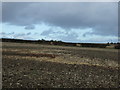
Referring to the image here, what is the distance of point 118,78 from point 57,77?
221 inches

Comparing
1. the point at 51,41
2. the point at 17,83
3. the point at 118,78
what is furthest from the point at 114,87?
the point at 51,41

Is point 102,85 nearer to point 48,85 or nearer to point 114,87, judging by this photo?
point 114,87

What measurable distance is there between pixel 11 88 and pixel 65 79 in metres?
4.76

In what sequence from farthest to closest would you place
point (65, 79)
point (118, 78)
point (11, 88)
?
point (118, 78)
point (65, 79)
point (11, 88)

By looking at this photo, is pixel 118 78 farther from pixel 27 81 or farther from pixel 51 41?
pixel 51 41

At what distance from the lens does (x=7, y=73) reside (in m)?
17.4

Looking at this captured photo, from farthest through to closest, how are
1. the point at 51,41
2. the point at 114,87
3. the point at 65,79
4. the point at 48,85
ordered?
1. the point at 51,41
2. the point at 65,79
3. the point at 114,87
4. the point at 48,85

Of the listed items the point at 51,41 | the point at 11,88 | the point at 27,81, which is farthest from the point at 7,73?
the point at 51,41

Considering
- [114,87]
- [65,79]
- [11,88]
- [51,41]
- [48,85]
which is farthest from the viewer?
[51,41]

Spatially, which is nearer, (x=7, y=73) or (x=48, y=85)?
(x=48, y=85)

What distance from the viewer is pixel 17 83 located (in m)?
14.6

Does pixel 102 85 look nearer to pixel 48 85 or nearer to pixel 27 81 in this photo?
pixel 48 85

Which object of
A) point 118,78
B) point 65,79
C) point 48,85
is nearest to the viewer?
point 48,85

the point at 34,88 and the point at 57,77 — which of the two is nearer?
the point at 34,88
